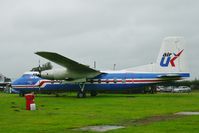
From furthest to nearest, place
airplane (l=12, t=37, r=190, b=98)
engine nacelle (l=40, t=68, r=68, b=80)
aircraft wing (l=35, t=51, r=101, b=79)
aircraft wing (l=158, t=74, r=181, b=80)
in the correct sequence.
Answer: engine nacelle (l=40, t=68, r=68, b=80)
airplane (l=12, t=37, r=190, b=98)
aircraft wing (l=158, t=74, r=181, b=80)
aircraft wing (l=35, t=51, r=101, b=79)

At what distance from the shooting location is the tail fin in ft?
129

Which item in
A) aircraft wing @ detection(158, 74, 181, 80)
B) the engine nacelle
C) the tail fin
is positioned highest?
the tail fin

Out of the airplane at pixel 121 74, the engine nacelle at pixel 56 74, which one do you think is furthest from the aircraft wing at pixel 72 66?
the engine nacelle at pixel 56 74

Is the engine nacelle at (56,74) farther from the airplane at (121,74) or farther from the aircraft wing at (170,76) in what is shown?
the aircraft wing at (170,76)

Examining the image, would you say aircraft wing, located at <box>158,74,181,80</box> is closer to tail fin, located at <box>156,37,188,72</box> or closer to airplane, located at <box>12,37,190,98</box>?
airplane, located at <box>12,37,190,98</box>

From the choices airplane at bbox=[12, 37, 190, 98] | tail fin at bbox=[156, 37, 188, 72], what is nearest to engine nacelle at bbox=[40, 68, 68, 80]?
airplane at bbox=[12, 37, 190, 98]

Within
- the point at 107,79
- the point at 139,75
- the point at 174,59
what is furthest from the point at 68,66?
the point at 174,59

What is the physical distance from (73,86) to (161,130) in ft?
97.8

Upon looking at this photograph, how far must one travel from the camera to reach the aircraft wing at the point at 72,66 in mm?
37713

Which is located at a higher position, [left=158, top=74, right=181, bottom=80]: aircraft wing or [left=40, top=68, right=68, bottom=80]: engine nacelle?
[left=40, top=68, right=68, bottom=80]: engine nacelle

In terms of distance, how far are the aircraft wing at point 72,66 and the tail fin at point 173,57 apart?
6.98m

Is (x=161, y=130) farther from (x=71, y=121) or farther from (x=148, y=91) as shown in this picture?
(x=148, y=91)

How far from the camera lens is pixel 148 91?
189ft

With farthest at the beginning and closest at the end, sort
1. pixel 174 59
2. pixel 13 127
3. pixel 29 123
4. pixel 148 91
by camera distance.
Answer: pixel 148 91, pixel 174 59, pixel 29 123, pixel 13 127
